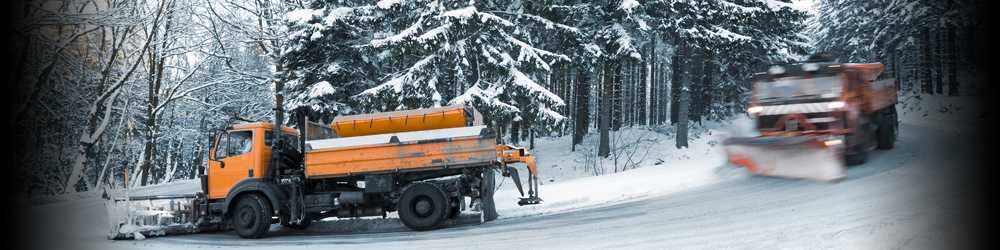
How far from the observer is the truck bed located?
30.0 feet

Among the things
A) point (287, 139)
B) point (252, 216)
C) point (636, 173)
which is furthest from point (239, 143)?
point (636, 173)

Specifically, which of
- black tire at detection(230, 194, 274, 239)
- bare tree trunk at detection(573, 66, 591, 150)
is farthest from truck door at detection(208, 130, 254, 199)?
bare tree trunk at detection(573, 66, 591, 150)

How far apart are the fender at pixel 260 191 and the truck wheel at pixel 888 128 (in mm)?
9410

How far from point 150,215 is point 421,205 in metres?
5.08

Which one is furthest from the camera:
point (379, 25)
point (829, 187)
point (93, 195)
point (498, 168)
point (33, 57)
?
point (379, 25)

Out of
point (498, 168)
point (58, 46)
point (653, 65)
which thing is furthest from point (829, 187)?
point (58, 46)

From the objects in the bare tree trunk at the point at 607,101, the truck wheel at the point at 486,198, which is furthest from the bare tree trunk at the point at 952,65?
the truck wheel at the point at 486,198

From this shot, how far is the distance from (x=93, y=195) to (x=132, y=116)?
6.47 metres

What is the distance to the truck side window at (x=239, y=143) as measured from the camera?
391 inches

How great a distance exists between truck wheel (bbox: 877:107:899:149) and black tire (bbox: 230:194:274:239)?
955cm

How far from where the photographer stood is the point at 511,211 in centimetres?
1077

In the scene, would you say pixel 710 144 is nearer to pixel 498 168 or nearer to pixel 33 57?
pixel 498 168

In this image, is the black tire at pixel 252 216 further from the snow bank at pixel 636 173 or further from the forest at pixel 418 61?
the snow bank at pixel 636 173

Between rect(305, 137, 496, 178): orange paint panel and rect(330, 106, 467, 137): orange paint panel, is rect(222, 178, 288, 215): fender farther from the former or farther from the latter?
rect(330, 106, 467, 137): orange paint panel
